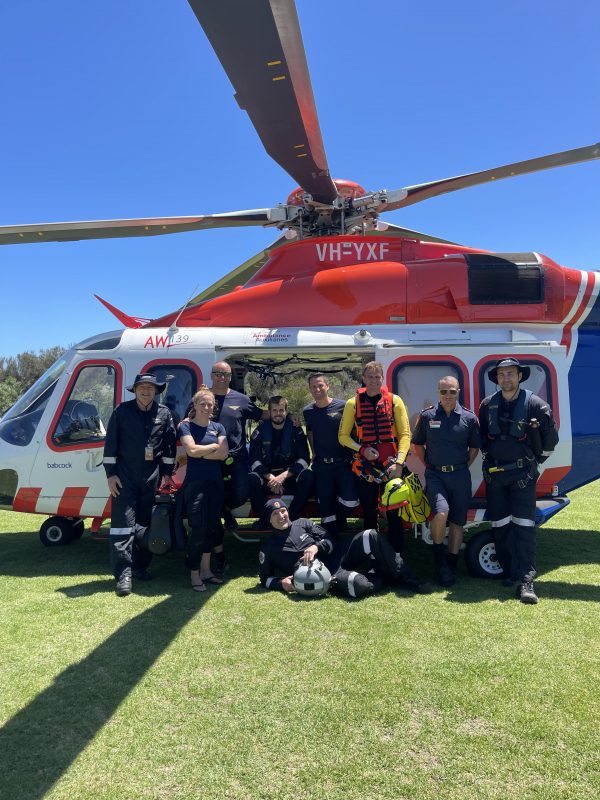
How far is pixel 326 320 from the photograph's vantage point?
553 cm

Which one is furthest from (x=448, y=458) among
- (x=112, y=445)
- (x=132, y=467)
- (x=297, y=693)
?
(x=112, y=445)

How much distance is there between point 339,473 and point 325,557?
2.45 ft

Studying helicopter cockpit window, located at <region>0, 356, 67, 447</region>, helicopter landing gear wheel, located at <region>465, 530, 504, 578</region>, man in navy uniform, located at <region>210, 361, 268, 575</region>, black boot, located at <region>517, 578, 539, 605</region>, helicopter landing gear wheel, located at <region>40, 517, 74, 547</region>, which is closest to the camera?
black boot, located at <region>517, 578, 539, 605</region>

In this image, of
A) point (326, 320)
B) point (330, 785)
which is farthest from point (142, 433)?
point (330, 785)

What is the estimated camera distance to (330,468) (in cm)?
490

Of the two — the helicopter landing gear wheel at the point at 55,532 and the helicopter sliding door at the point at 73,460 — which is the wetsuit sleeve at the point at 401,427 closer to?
the helicopter sliding door at the point at 73,460

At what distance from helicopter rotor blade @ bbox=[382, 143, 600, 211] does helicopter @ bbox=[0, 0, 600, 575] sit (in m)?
0.02

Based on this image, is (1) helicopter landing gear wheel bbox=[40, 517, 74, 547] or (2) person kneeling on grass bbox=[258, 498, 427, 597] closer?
(2) person kneeling on grass bbox=[258, 498, 427, 597]

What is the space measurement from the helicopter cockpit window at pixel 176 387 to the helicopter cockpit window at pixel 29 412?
3.56ft

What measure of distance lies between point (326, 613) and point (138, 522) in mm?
1940

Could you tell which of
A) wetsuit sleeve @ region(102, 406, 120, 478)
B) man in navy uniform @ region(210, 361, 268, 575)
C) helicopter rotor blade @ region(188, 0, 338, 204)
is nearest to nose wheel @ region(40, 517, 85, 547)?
wetsuit sleeve @ region(102, 406, 120, 478)

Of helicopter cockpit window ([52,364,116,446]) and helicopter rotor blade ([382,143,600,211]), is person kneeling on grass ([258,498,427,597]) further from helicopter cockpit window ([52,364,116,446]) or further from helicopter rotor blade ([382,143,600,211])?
helicopter rotor blade ([382,143,600,211])

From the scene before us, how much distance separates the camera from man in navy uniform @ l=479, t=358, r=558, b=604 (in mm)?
4457

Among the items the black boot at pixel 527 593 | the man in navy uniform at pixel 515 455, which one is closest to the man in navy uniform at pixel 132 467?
the man in navy uniform at pixel 515 455
